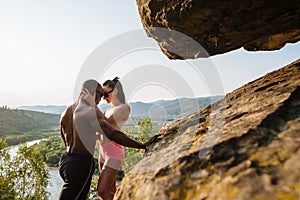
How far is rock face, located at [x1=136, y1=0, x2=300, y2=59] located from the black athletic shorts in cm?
303

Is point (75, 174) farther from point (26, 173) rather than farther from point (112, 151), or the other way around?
point (26, 173)

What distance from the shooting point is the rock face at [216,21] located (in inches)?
153

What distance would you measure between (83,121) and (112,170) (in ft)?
4.04

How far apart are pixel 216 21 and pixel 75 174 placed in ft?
12.5

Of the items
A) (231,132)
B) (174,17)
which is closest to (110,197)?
(231,132)

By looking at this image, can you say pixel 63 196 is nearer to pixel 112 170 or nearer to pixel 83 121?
pixel 112 170

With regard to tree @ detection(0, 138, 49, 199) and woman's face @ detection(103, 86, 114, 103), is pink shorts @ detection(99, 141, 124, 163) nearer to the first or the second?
woman's face @ detection(103, 86, 114, 103)

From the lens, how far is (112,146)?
16.1 feet

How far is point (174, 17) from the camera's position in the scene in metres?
4.33

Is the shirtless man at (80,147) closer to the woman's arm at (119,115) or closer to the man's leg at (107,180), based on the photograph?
the man's leg at (107,180)

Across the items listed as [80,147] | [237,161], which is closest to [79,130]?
[80,147]

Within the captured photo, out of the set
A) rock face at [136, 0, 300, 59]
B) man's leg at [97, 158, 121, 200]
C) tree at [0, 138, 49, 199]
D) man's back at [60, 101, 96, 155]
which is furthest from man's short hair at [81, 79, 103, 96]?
tree at [0, 138, 49, 199]

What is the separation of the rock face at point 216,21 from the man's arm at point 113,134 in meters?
2.24

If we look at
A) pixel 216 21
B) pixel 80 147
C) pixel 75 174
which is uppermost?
pixel 216 21
